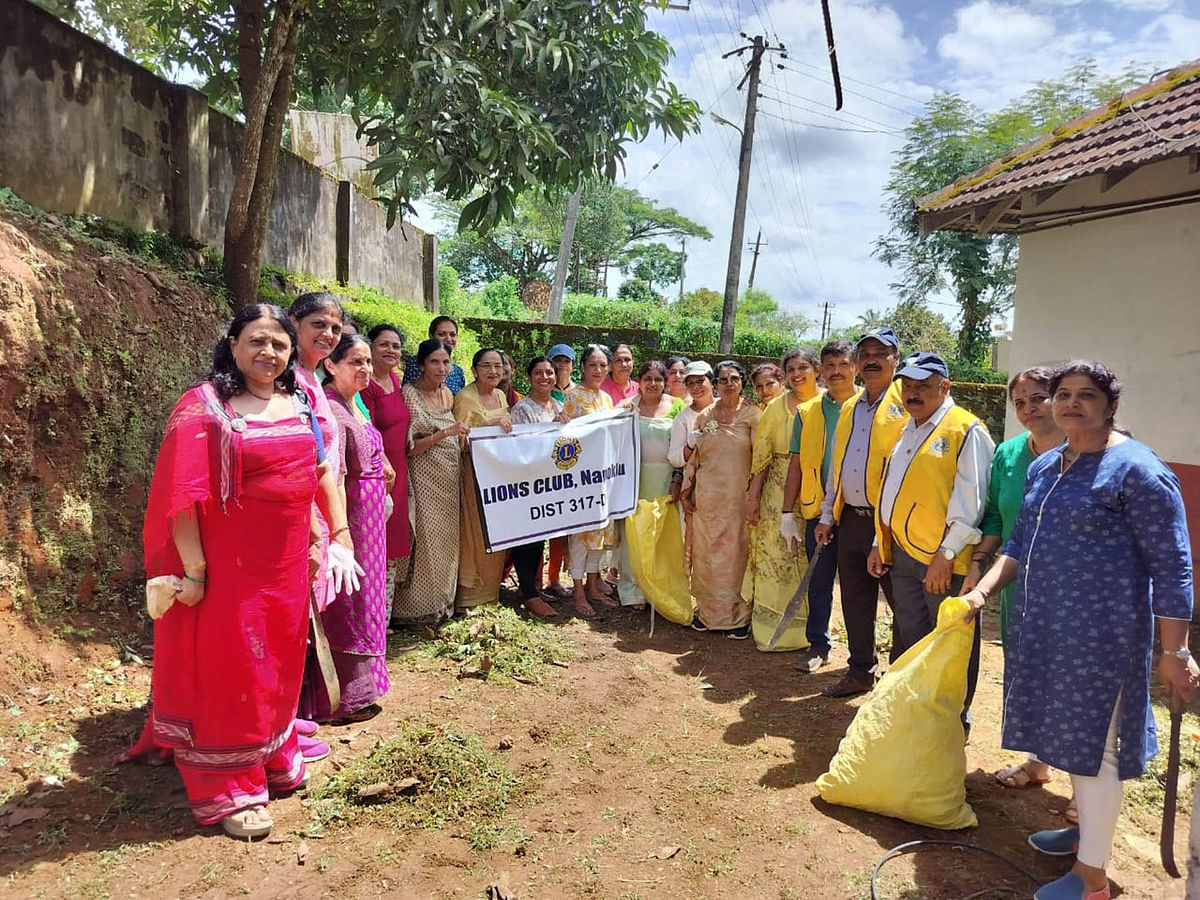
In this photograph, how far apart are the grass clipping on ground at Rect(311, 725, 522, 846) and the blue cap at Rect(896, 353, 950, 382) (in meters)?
2.44

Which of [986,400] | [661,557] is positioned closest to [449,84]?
[661,557]

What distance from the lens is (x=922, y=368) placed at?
10.8 ft

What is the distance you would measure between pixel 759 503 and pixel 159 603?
3.49 meters

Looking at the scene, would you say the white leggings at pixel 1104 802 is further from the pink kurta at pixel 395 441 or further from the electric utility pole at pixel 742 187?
the electric utility pole at pixel 742 187

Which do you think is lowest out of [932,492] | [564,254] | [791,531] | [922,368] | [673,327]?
[791,531]

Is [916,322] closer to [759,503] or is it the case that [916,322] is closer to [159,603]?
[759,503]

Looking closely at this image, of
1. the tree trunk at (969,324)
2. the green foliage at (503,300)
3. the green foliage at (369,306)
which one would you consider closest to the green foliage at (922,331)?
the tree trunk at (969,324)

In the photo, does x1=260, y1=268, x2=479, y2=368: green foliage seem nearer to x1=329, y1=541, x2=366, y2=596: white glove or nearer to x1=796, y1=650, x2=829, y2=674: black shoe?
x1=329, y1=541, x2=366, y2=596: white glove

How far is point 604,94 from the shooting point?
491 centimetres

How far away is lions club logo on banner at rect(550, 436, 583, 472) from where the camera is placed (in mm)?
5195

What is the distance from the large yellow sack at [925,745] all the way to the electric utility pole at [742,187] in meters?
13.4

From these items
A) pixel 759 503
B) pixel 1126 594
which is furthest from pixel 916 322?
pixel 1126 594

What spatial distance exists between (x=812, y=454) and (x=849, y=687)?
1.33 metres

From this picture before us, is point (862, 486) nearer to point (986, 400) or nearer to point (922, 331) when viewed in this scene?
point (986, 400)
